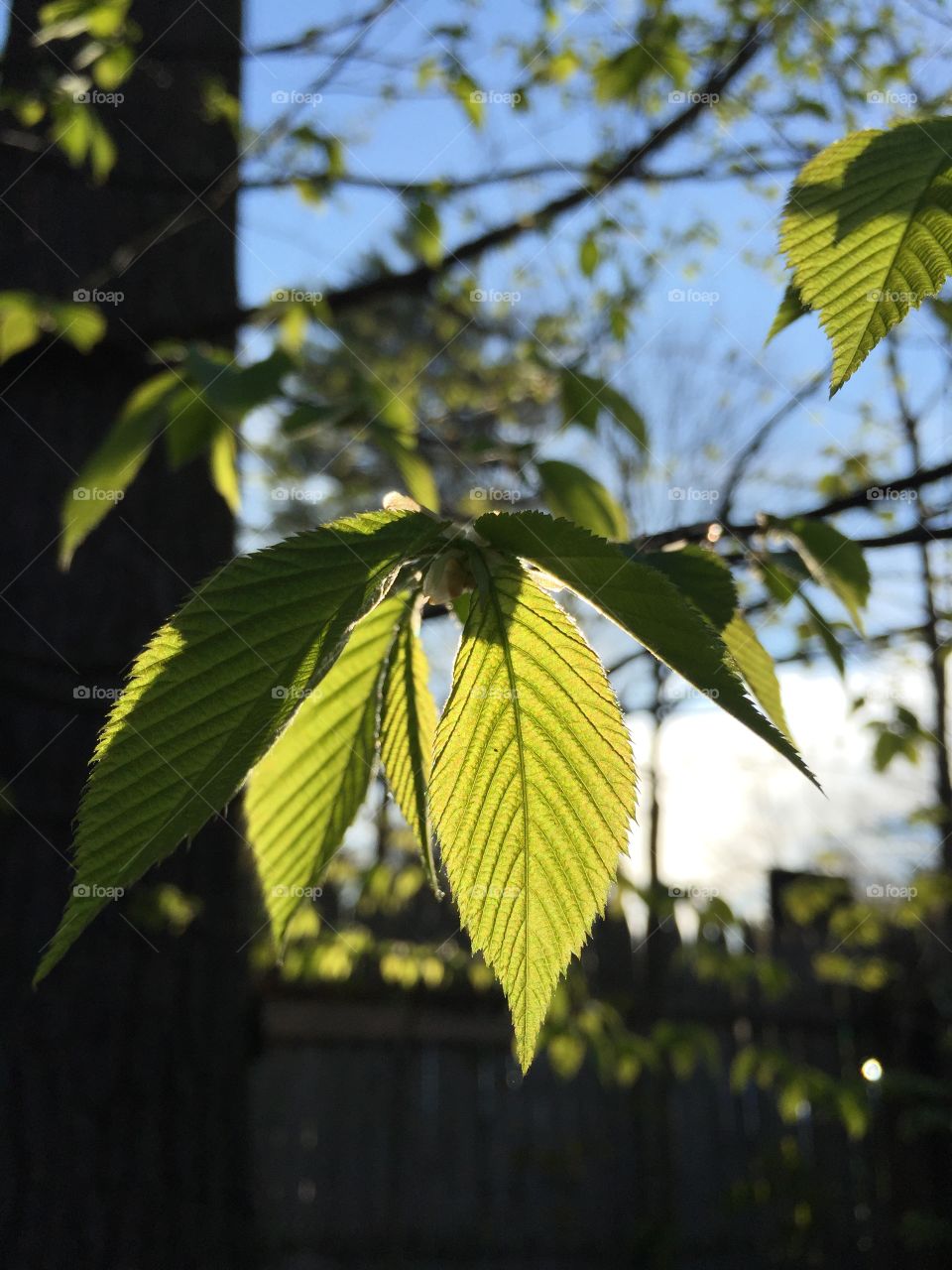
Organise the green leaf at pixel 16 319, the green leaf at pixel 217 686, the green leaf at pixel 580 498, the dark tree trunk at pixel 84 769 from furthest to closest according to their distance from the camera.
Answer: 1. the dark tree trunk at pixel 84 769
2. the green leaf at pixel 16 319
3. the green leaf at pixel 580 498
4. the green leaf at pixel 217 686

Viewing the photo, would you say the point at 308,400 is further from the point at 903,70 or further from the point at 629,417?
the point at 903,70

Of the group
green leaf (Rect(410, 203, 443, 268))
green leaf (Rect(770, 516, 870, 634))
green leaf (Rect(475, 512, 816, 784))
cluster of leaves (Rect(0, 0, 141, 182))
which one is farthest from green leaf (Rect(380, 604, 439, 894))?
green leaf (Rect(410, 203, 443, 268))

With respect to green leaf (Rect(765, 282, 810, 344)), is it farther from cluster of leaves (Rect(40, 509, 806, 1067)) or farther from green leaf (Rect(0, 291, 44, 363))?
green leaf (Rect(0, 291, 44, 363))

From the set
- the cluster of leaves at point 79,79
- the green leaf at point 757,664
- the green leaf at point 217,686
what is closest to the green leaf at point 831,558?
the green leaf at point 757,664

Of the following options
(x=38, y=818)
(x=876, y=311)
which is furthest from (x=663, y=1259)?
(x=876, y=311)

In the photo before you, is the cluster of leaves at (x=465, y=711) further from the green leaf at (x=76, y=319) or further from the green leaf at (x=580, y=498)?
the green leaf at (x=76, y=319)

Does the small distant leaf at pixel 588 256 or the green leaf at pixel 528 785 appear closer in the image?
the green leaf at pixel 528 785
